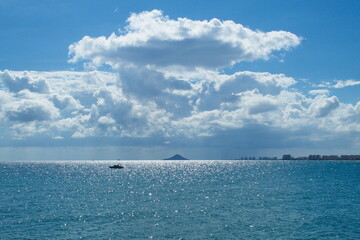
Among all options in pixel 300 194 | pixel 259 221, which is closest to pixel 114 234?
pixel 259 221

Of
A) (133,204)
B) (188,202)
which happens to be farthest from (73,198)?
(188,202)

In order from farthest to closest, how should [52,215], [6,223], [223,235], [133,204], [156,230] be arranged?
[133,204] → [52,215] → [6,223] → [156,230] → [223,235]

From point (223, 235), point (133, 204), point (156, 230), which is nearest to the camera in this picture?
point (223, 235)

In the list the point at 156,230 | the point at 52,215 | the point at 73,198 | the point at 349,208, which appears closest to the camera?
the point at 156,230

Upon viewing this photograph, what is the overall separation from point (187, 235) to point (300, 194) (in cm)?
4834

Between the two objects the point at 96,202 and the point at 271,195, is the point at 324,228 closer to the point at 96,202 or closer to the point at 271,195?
the point at 271,195

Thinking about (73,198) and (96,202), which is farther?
(73,198)

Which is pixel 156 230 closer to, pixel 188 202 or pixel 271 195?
Answer: pixel 188 202

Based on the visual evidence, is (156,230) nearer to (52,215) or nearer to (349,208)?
(52,215)

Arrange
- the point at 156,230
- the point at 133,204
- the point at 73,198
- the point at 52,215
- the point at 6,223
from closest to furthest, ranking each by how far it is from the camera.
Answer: the point at 156,230, the point at 6,223, the point at 52,215, the point at 133,204, the point at 73,198

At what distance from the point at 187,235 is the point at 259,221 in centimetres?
1322

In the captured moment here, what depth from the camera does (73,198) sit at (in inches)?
3100

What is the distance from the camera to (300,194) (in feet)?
273

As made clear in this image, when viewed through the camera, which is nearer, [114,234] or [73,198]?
[114,234]
